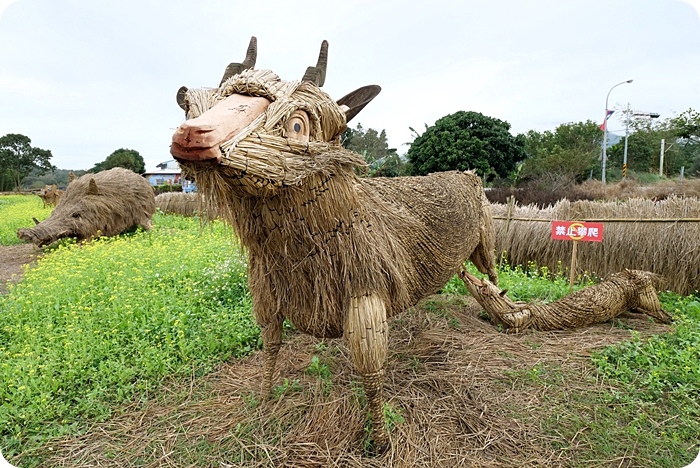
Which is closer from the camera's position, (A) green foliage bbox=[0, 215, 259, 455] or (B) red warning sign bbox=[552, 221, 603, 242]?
(A) green foliage bbox=[0, 215, 259, 455]

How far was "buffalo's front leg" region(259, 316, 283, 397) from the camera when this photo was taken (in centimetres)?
238

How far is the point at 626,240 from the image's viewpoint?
558cm

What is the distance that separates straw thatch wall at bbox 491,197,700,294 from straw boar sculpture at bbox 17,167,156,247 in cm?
857

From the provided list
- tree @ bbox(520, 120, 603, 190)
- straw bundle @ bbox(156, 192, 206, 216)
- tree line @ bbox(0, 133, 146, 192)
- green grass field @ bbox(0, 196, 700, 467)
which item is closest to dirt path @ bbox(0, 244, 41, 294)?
green grass field @ bbox(0, 196, 700, 467)

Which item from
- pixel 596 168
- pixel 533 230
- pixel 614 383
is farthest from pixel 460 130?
pixel 614 383

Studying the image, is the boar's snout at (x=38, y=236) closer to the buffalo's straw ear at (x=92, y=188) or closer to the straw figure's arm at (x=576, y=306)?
the buffalo's straw ear at (x=92, y=188)

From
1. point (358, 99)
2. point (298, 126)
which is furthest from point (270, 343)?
point (358, 99)

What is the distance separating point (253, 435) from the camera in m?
2.29

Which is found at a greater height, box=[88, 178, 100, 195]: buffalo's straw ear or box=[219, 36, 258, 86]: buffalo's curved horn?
box=[219, 36, 258, 86]: buffalo's curved horn

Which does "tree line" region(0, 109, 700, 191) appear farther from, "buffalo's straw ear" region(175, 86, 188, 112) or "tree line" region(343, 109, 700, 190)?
"buffalo's straw ear" region(175, 86, 188, 112)

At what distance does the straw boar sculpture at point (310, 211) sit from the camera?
1387 millimetres

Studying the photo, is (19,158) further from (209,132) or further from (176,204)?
(209,132)

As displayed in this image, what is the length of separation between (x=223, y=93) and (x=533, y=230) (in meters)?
6.33

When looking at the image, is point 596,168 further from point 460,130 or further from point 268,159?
point 268,159
